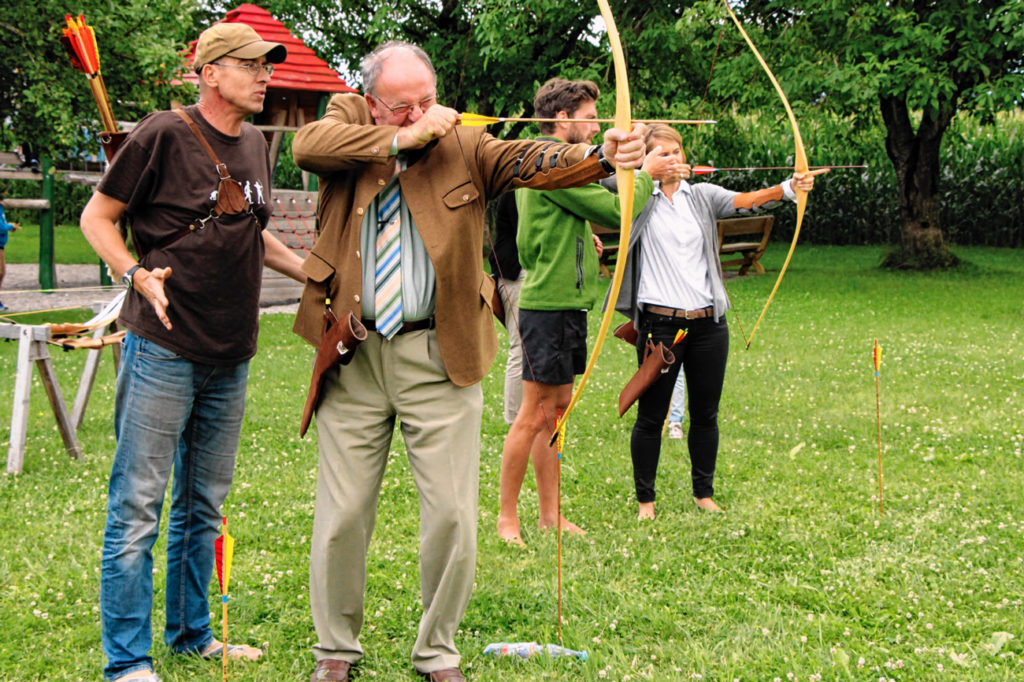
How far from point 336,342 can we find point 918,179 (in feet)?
48.7

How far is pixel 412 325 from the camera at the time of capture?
2.93 m

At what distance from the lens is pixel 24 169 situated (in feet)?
44.7

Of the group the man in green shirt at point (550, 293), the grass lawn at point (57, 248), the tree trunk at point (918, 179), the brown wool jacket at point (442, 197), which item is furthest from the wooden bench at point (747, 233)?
the brown wool jacket at point (442, 197)

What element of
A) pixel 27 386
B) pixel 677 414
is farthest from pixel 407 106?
pixel 677 414

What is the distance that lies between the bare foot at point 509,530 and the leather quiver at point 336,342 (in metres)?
1.68

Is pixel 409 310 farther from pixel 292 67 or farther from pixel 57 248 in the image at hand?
pixel 57 248

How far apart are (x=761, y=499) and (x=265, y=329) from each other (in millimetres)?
7634

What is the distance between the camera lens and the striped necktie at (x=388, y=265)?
2895mm

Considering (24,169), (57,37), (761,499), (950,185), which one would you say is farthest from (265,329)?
(950,185)

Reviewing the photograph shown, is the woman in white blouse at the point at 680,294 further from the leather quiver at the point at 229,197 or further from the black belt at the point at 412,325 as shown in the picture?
the leather quiver at the point at 229,197

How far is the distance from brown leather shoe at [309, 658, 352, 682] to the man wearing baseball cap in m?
0.45

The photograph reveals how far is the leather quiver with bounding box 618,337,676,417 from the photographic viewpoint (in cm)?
440

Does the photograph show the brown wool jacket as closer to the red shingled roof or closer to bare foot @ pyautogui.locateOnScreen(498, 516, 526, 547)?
bare foot @ pyautogui.locateOnScreen(498, 516, 526, 547)

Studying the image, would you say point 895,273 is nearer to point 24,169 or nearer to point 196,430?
point 24,169
